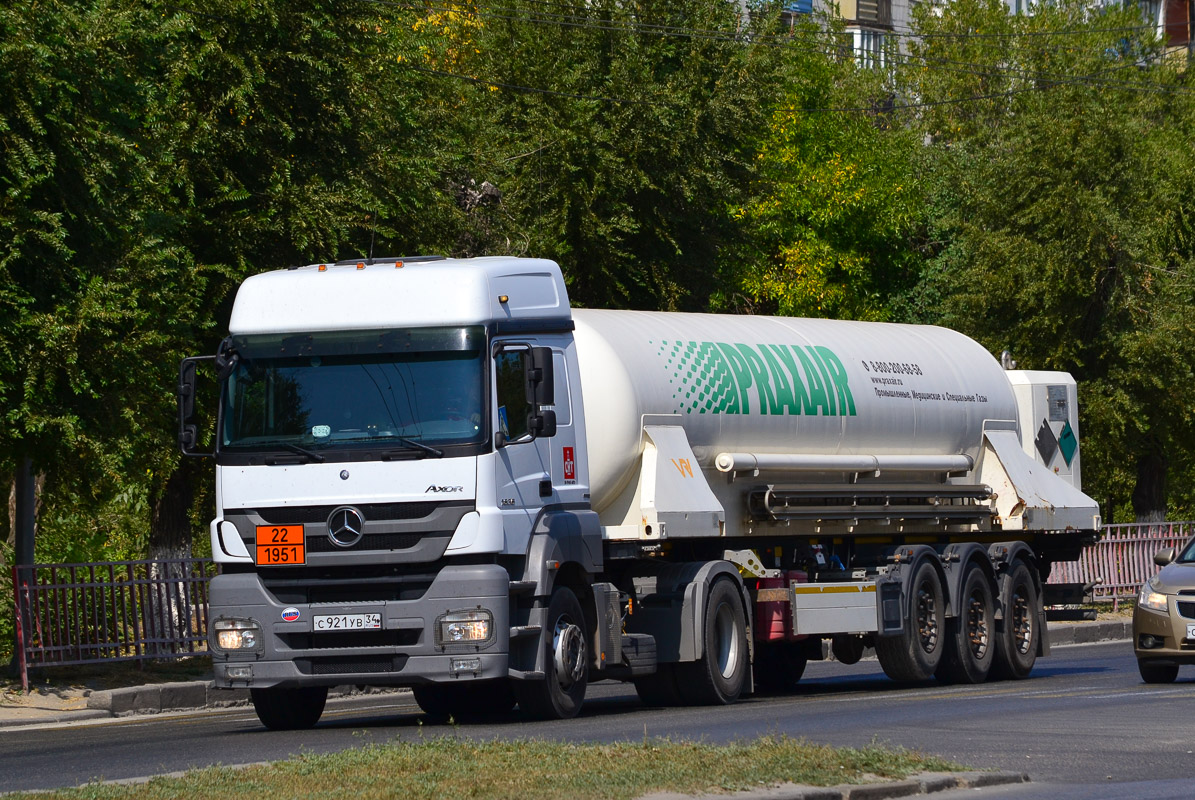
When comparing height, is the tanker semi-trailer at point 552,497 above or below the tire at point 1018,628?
above

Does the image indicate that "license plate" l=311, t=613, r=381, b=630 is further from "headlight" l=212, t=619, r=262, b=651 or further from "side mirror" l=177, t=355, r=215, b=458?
"side mirror" l=177, t=355, r=215, b=458

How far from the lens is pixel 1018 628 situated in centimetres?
2020

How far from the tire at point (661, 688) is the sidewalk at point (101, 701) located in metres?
3.77

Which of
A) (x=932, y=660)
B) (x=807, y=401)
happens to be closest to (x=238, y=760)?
(x=807, y=401)

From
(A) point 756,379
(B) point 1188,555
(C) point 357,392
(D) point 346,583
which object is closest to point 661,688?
(A) point 756,379

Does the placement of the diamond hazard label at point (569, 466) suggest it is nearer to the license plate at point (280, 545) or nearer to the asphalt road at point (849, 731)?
the asphalt road at point (849, 731)

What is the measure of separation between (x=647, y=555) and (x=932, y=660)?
4.33 metres

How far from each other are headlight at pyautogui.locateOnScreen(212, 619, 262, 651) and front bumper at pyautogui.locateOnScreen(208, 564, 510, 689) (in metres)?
0.04

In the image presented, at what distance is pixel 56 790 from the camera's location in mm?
9594

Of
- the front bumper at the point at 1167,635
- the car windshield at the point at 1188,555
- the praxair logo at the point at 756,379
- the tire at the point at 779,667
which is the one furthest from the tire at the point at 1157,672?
the praxair logo at the point at 756,379

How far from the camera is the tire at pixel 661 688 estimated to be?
1570 cm

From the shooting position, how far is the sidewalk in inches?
670

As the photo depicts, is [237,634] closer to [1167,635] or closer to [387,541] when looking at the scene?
[387,541]

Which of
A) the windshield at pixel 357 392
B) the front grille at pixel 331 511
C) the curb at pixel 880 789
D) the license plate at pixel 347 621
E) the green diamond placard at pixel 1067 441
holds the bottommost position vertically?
the curb at pixel 880 789
